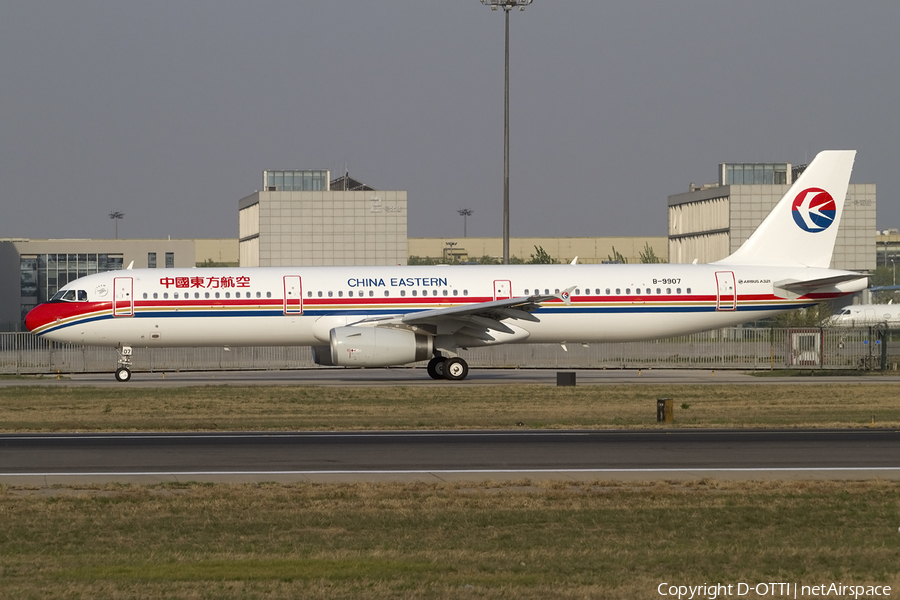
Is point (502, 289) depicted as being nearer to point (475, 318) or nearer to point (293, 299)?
point (475, 318)

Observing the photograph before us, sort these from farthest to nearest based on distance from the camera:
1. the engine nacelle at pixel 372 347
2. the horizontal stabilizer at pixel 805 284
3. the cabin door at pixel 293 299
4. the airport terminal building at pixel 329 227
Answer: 1. the airport terminal building at pixel 329 227
2. the horizontal stabilizer at pixel 805 284
3. the cabin door at pixel 293 299
4. the engine nacelle at pixel 372 347

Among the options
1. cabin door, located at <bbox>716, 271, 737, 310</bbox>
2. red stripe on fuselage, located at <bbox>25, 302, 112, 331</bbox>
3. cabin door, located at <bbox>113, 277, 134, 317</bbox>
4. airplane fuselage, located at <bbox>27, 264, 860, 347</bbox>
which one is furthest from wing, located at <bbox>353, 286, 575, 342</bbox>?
red stripe on fuselage, located at <bbox>25, 302, 112, 331</bbox>

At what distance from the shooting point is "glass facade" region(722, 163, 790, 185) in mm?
96562

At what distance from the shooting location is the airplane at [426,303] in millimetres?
37031

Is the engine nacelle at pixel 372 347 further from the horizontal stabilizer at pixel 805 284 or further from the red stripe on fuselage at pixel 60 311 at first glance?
the horizontal stabilizer at pixel 805 284

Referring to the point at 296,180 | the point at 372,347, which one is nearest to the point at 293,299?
the point at 372,347

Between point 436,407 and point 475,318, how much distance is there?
7811 mm

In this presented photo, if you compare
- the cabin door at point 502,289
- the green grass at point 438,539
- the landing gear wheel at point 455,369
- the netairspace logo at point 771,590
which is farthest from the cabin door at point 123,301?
the netairspace logo at point 771,590

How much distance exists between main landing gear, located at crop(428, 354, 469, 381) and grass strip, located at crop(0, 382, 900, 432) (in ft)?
10.4

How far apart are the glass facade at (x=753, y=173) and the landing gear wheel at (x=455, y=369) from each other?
65.2 meters

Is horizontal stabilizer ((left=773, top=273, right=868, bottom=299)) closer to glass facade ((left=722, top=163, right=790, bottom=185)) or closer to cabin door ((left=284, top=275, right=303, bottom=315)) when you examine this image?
cabin door ((left=284, top=275, right=303, bottom=315))

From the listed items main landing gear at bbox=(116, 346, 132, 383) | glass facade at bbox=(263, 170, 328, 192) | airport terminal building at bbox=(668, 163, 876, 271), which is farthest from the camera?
glass facade at bbox=(263, 170, 328, 192)

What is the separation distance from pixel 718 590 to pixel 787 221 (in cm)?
3233

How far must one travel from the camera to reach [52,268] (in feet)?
342
